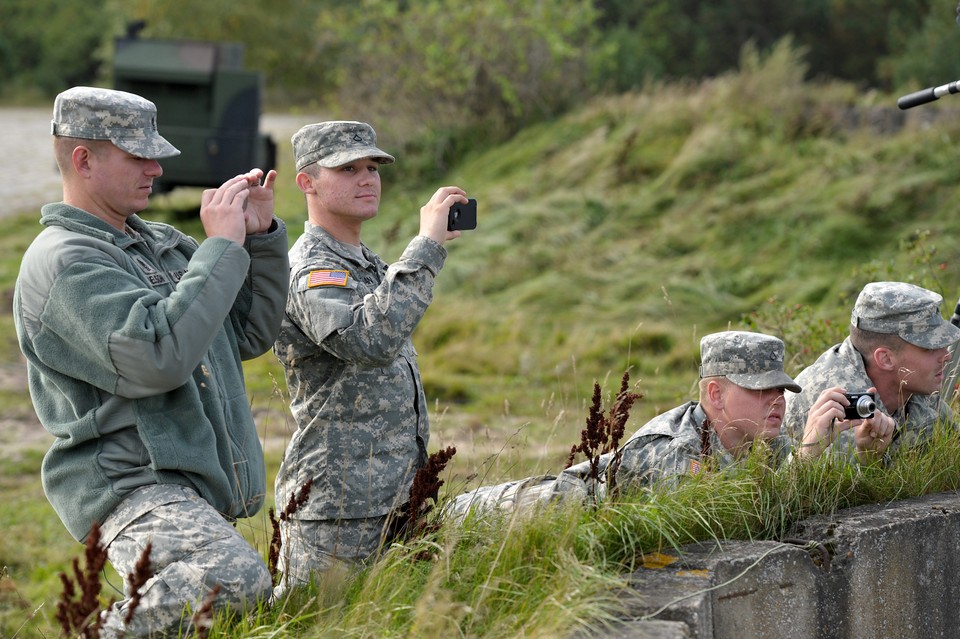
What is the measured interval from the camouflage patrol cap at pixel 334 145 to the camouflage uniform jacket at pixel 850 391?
69.5 inches

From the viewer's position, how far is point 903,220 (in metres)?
11.6

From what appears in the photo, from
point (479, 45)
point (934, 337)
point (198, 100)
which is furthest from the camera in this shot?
point (479, 45)

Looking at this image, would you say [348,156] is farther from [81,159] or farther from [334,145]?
[81,159]

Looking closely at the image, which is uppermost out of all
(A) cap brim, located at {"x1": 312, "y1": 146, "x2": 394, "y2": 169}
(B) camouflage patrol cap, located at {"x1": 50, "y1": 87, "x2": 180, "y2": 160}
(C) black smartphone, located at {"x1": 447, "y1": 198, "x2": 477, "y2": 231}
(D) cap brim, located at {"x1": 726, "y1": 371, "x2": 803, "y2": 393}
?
(B) camouflage patrol cap, located at {"x1": 50, "y1": 87, "x2": 180, "y2": 160}

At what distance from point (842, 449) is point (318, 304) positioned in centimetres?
178

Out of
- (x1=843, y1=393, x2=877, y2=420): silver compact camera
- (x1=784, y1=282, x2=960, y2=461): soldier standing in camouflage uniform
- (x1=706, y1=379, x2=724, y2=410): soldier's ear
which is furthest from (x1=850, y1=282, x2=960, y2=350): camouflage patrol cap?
(x1=706, y1=379, x2=724, y2=410): soldier's ear

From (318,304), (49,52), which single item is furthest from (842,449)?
(49,52)

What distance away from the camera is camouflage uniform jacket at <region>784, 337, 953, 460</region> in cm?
430

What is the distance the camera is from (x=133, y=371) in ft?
9.29

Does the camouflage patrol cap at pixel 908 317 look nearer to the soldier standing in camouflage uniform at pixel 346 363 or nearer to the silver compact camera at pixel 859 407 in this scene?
the silver compact camera at pixel 859 407

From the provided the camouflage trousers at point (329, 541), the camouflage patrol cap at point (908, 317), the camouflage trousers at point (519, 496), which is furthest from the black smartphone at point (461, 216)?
the camouflage patrol cap at point (908, 317)

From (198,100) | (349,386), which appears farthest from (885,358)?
(198,100)

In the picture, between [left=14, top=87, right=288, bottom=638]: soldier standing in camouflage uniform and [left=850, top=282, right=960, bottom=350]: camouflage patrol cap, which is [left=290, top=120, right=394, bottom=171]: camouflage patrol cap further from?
[left=850, top=282, right=960, bottom=350]: camouflage patrol cap

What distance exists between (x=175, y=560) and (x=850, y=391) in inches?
96.7
